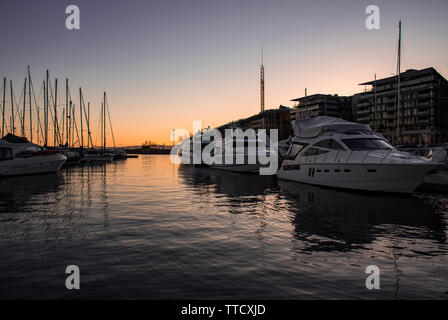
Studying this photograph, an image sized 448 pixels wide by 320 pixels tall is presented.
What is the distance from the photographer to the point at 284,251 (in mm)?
7090

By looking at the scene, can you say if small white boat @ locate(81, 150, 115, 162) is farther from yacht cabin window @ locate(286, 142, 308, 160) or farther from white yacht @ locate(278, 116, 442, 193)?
white yacht @ locate(278, 116, 442, 193)

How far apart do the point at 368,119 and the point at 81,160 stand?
98.9 meters

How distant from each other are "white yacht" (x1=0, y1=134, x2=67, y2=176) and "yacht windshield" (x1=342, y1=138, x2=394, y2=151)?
2716 centimetres

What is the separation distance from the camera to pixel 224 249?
7242mm

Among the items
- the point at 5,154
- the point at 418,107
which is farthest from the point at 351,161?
the point at 418,107

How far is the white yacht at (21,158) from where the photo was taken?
27062mm

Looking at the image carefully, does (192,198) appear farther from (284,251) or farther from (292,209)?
(284,251)

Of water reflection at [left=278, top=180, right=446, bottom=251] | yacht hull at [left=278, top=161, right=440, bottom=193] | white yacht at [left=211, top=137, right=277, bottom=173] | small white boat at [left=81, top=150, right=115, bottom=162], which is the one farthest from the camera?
small white boat at [left=81, top=150, right=115, bottom=162]

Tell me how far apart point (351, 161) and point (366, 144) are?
1.77 metres

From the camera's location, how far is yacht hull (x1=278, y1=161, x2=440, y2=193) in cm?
1438

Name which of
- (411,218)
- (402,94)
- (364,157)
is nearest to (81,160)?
(364,157)

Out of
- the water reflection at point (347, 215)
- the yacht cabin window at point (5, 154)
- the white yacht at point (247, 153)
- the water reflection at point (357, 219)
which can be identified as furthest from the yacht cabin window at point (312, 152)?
the yacht cabin window at point (5, 154)

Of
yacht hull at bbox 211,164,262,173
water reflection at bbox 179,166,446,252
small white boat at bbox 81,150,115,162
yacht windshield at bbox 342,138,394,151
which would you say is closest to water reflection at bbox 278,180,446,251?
water reflection at bbox 179,166,446,252

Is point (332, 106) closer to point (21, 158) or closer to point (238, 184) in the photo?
point (238, 184)
